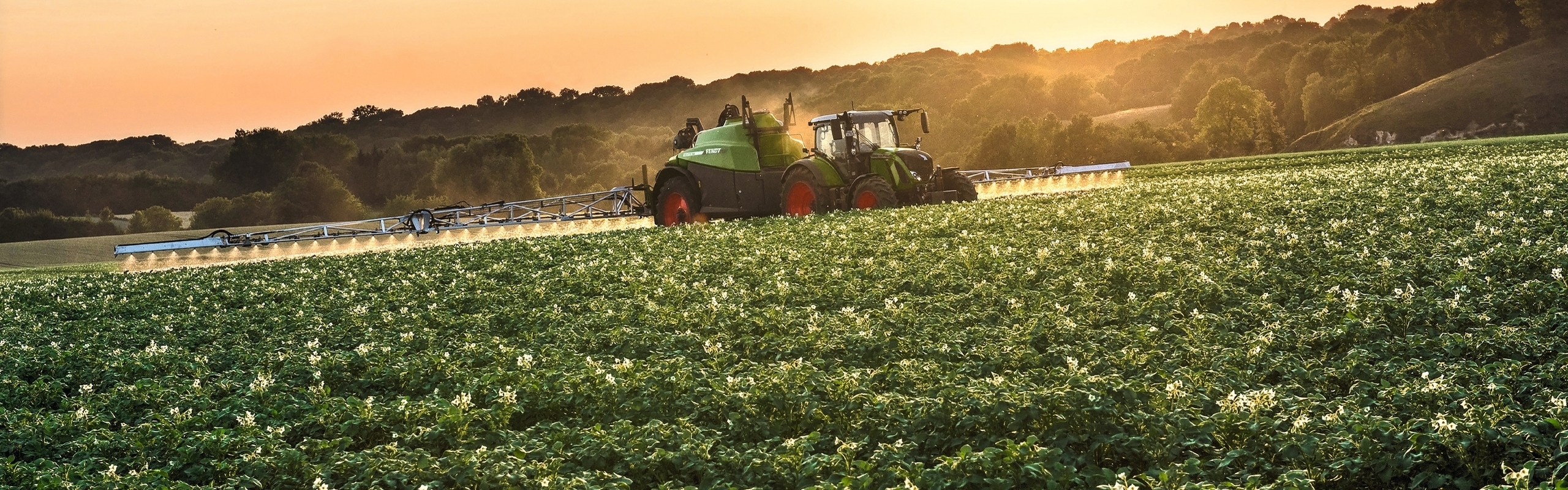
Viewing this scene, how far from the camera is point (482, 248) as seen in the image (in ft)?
79.7

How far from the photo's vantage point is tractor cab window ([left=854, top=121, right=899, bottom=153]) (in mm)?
27844

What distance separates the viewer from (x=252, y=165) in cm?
9256

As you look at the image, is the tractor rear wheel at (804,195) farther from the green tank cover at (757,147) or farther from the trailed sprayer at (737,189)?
the green tank cover at (757,147)

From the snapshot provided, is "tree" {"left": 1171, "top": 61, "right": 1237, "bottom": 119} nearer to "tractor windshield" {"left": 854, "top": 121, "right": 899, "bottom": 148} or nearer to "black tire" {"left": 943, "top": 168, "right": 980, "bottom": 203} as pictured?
"black tire" {"left": 943, "top": 168, "right": 980, "bottom": 203}

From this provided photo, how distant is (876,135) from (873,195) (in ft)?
8.22

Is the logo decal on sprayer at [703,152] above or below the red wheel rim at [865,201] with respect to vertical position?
above

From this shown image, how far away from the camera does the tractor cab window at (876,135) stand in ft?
91.4

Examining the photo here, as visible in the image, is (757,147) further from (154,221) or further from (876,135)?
(154,221)

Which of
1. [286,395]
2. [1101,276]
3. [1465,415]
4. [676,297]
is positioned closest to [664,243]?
[676,297]

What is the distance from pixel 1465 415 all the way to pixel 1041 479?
290 cm

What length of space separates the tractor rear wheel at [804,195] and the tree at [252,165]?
79.4 metres

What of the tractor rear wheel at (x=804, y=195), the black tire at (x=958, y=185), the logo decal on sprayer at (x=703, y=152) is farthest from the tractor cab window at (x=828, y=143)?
the black tire at (x=958, y=185)

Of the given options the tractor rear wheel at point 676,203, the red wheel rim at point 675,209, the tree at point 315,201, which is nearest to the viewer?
the tractor rear wheel at point 676,203

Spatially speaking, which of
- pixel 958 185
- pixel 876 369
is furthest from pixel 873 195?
pixel 876 369
